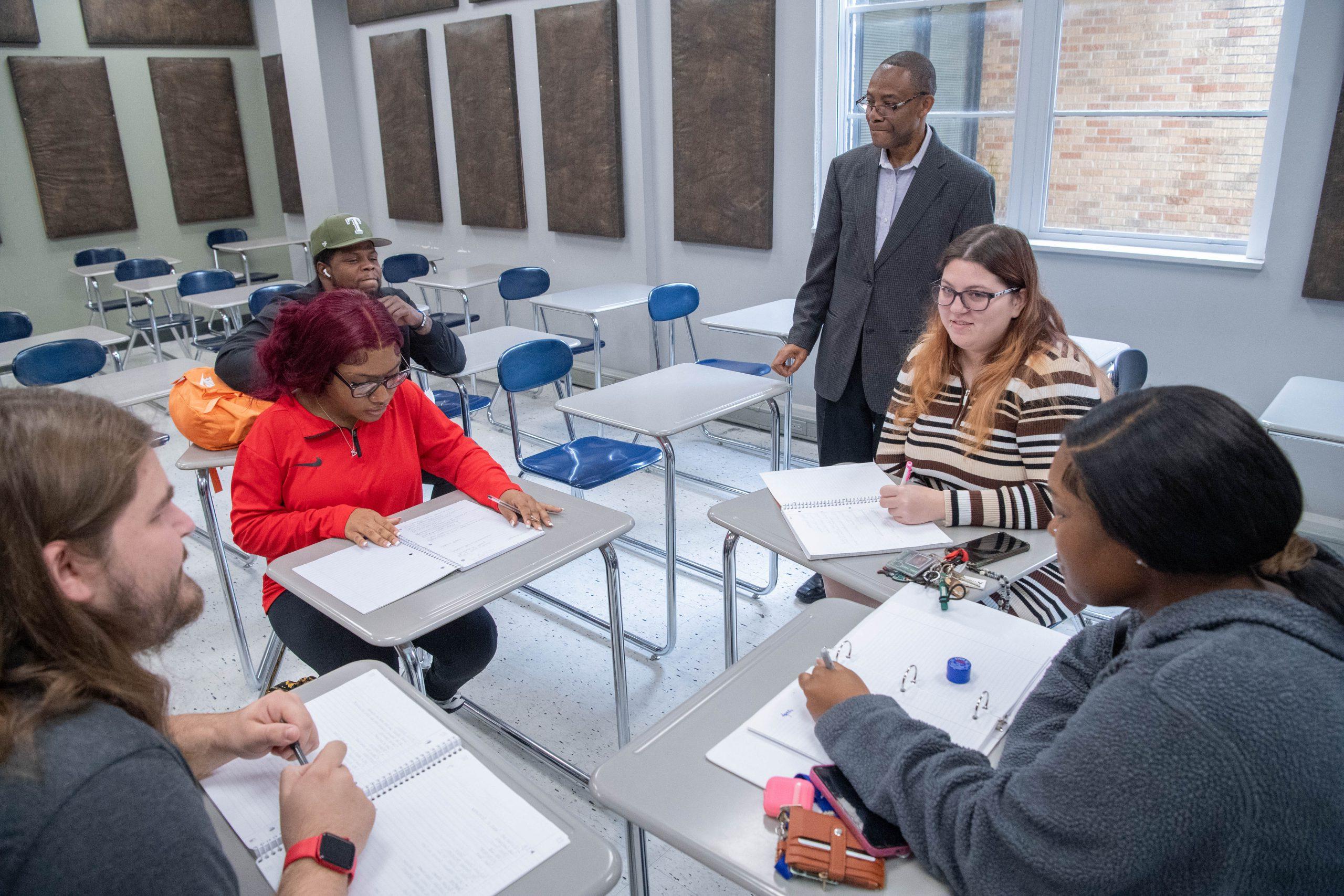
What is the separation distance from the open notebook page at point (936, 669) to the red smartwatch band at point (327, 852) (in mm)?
493

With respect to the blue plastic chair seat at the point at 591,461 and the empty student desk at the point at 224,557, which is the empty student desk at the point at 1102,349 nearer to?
the blue plastic chair seat at the point at 591,461

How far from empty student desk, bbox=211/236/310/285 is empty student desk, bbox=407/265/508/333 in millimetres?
1881

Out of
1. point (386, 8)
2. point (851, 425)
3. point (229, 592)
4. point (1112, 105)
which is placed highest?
point (386, 8)

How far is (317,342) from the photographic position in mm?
1755

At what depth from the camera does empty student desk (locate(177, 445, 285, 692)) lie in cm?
223

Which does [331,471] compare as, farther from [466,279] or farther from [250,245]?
[250,245]

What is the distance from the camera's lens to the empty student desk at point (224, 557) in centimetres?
223

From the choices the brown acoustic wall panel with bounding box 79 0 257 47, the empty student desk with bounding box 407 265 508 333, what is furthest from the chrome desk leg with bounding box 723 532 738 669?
the brown acoustic wall panel with bounding box 79 0 257 47

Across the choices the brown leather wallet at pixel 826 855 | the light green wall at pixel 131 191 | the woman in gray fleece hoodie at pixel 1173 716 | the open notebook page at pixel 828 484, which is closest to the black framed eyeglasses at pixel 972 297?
the open notebook page at pixel 828 484

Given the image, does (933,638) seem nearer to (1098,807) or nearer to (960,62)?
(1098,807)

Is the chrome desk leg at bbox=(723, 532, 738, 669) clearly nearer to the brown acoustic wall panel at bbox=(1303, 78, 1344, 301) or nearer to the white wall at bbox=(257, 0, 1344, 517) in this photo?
the white wall at bbox=(257, 0, 1344, 517)

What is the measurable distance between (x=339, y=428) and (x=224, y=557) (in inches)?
37.6

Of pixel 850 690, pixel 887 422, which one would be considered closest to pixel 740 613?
pixel 887 422

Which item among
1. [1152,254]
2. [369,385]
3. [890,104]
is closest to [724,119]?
[890,104]
